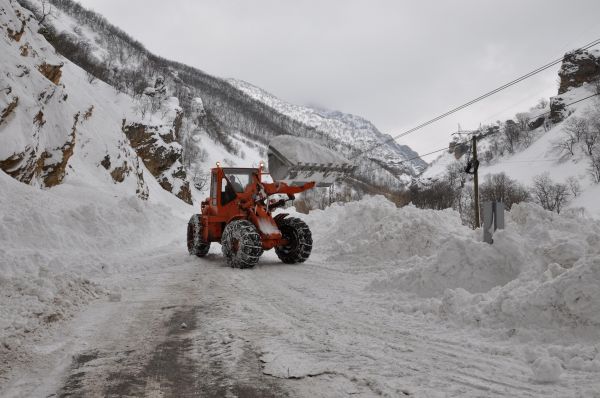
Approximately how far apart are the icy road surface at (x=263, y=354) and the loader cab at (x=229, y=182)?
4.75 meters

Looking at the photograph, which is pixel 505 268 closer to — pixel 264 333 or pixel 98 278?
pixel 264 333

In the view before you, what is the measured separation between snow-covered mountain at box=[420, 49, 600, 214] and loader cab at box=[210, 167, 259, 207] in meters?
68.3

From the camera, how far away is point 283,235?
10359 mm

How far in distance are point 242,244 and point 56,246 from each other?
433 centimetres

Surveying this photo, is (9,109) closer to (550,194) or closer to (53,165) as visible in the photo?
(53,165)

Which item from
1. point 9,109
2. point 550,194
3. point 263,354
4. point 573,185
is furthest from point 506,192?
point 263,354

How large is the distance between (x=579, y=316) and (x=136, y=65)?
10612 centimetres

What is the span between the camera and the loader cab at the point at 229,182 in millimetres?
10617

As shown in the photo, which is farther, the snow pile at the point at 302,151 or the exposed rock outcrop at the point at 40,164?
the exposed rock outcrop at the point at 40,164

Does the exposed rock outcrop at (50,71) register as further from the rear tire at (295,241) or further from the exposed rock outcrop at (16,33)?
the rear tire at (295,241)

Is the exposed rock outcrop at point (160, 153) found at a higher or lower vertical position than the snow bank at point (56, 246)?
higher

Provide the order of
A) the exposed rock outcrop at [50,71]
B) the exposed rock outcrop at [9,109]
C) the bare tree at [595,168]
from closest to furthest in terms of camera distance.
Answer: the exposed rock outcrop at [9,109] < the exposed rock outcrop at [50,71] < the bare tree at [595,168]

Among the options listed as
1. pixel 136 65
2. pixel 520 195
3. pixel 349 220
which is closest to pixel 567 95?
pixel 520 195

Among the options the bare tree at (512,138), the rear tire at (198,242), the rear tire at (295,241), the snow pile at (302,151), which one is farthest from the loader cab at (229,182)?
the bare tree at (512,138)
